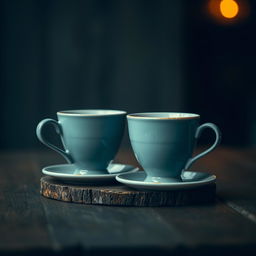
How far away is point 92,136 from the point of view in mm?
1092

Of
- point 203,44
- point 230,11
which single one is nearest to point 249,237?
point 230,11

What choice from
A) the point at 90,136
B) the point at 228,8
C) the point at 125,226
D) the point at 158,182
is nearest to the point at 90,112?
the point at 90,136

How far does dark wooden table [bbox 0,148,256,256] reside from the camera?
74 cm

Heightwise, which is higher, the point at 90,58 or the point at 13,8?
the point at 13,8

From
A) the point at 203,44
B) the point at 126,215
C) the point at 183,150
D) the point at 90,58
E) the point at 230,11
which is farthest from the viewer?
the point at 203,44

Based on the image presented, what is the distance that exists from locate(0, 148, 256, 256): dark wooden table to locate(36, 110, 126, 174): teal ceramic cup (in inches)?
4.0

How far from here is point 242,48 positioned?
3.67 metres

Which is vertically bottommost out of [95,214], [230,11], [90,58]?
[95,214]

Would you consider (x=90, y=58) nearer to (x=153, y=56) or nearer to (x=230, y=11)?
(x=153, y=56)

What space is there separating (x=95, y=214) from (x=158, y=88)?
213 cm

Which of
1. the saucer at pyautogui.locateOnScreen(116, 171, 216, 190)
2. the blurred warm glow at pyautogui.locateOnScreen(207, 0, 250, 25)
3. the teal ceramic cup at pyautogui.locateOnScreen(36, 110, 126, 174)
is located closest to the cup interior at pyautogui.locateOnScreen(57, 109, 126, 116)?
the teal ceramic cup at pyautogui.locateOnScreen(36, 110, 126, 174)

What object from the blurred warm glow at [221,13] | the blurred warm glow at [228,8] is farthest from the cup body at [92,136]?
the blurred warm glow at [221,13]

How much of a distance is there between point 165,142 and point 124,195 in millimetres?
110

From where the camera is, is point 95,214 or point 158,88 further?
point 158,88
